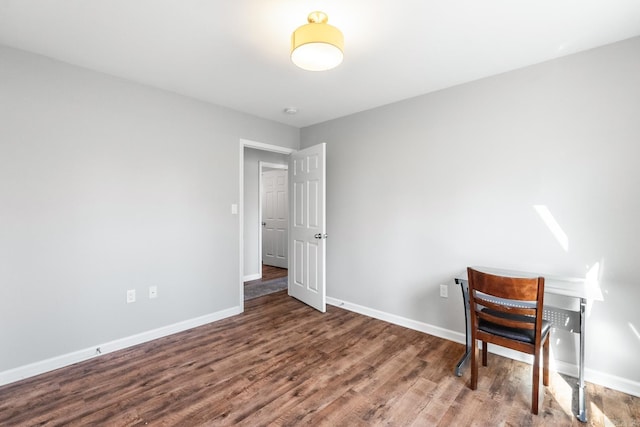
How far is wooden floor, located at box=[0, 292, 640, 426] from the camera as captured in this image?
1.78 metres

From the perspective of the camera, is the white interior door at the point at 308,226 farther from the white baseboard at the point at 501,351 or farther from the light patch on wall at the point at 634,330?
the light patch on wall at the point at 634,330

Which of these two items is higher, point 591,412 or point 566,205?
point 566,205

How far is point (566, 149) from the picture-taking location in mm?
2234

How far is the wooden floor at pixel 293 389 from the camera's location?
69.9 inches

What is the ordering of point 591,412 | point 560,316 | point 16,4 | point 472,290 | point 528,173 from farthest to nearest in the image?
point 528,173, point 560,316, point 472,290, point 591,412, point 16,4

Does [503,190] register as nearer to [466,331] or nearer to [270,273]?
[466,331]

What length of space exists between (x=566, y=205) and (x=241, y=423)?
2.71 meters

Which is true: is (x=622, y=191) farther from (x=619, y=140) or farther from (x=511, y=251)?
(x=511, y=251)

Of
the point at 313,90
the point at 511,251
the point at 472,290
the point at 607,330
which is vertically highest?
the point at 313,90

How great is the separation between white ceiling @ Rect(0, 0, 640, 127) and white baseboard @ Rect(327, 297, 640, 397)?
2.35m

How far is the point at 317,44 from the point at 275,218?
4786 mm

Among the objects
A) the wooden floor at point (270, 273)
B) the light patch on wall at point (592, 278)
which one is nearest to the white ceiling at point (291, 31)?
the light patch on wall at point (592, 278)

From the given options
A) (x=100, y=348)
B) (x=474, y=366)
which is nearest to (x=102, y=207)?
(x=100, y=348)

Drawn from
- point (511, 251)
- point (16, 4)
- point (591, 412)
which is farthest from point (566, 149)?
point (16, 4)
